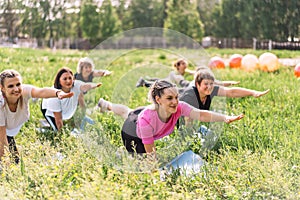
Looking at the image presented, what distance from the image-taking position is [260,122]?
5555mm

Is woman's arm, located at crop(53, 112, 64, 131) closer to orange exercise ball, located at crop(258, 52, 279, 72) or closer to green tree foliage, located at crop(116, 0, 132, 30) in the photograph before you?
orange exercise ball, located at crop(258, 52, 279, 72)

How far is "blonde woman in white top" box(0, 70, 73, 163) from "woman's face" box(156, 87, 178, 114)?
2.93ft

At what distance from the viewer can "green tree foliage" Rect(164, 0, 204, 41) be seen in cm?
3759

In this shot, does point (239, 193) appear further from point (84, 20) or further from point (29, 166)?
point (84, 20)

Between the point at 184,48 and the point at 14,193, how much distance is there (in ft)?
8.91

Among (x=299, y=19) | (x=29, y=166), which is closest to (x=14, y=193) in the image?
(x=29, y=166)

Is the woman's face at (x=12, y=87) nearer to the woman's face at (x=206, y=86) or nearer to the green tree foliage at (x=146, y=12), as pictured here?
the woman's face at (x=206, y=86)

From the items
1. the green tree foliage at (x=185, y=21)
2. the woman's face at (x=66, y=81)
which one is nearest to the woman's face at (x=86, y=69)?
the woman's face at (x=66, y=81)

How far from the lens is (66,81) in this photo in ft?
19.4

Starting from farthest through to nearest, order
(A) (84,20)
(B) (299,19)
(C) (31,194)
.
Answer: (A) (84,20) < (B) (299,19) < (C) (31,194)

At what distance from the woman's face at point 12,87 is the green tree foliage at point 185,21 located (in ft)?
109

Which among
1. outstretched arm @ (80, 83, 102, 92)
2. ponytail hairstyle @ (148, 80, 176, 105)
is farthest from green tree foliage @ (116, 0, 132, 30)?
ponytail hairstyle @ (148, 80, 176, 105)

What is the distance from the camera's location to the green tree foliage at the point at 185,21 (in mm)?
37594

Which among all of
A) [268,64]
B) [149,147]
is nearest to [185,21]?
[268,64]
